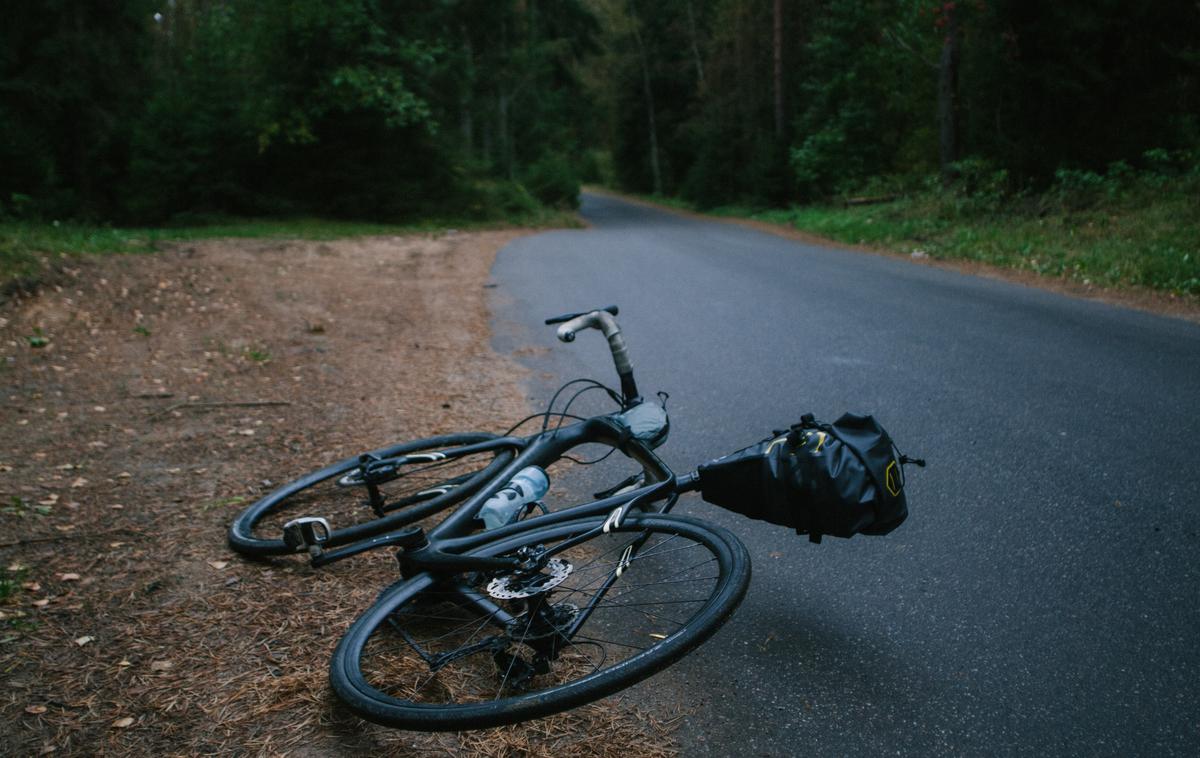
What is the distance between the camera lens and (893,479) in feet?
8.59

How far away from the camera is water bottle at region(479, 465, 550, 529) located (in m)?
2.86

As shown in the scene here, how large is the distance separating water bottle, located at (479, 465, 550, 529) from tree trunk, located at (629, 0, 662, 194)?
42331 mm

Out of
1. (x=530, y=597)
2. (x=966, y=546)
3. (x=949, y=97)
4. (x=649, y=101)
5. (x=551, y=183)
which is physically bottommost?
(x=966, y=546)

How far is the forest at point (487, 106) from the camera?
1288 cm

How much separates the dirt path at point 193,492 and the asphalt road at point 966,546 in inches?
23.2

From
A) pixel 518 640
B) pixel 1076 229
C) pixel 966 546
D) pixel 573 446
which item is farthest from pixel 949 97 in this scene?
pixel 518 640

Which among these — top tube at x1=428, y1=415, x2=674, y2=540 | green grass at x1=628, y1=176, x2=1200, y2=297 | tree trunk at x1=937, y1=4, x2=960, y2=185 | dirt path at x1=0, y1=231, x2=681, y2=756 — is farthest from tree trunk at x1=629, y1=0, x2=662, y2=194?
top tube at x1=428, y1=415, x2=674, y2=540

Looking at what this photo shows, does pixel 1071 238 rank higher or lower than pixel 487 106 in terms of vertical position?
lower

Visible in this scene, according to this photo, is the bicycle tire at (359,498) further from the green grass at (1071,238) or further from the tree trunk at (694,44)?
the tree trunk at (694,44)

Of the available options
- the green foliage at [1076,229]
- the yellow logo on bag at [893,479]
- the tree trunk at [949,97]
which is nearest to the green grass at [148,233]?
the yellow logo on bag at [893,479]

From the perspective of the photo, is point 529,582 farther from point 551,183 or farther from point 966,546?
point 551,183

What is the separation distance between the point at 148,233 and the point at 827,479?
15.3 metres

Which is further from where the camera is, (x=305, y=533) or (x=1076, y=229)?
(x=1076, y=229)

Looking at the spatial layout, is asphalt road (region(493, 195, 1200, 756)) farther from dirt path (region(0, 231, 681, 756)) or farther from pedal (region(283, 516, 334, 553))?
pedal (region(283, 516, 334, 553))
